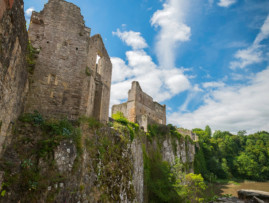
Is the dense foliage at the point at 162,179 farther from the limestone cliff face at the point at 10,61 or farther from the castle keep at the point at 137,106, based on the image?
the limestone cliff face at the point at 10,61

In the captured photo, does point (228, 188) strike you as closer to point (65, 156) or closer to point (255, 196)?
point (255, 196)

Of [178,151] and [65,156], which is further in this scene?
[178,151]

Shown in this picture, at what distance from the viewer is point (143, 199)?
44.1ft

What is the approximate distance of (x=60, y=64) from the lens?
775 cm

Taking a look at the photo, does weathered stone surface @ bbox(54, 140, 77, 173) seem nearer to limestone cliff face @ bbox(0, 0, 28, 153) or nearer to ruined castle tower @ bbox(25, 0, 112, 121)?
limestone cliff face @ bbox(0, 0, 28, 153)

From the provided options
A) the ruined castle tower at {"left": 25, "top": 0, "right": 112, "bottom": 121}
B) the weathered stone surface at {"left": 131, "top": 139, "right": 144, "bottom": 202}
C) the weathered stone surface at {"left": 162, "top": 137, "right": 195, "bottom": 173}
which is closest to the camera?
the ruined castle tower at {"left": 25, "top": 0, "right": 112, "bottom": 121}

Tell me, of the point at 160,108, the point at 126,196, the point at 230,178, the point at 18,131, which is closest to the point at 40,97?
the point at 18,131

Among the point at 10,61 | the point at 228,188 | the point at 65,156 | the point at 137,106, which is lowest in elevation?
the point at 228,188

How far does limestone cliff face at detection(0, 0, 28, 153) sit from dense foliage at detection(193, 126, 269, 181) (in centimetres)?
3470

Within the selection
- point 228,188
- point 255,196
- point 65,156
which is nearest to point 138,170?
point 255,196

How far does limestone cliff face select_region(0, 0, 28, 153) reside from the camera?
3922 millimetres

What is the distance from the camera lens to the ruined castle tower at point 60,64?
283 inches

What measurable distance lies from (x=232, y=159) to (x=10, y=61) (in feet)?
181

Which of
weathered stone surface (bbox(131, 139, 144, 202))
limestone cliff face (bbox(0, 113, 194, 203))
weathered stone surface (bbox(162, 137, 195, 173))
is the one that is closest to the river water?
weathered stone surface (bbox(162, 137, 195, 173))
